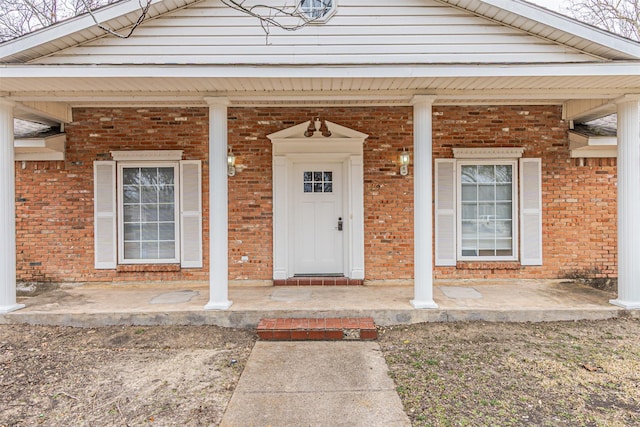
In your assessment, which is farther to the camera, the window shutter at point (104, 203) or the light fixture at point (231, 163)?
the window shutter at point (104, 203)

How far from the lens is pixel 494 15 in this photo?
14.4 ft

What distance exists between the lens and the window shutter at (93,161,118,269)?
6000 mm

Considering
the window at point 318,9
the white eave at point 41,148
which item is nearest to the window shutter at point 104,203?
the white eave at point 41,148

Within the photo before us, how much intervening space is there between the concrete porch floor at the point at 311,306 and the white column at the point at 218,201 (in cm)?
26

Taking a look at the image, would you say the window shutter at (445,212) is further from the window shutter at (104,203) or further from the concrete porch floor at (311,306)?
the window shutter at (104,203)

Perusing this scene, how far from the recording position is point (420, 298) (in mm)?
4773

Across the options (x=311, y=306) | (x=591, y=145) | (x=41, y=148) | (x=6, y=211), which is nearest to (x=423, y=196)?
(x=311, y=306)

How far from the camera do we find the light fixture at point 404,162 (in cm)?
595

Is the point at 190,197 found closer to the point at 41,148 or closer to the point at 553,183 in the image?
the point at 41,148

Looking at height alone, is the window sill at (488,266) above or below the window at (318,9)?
below

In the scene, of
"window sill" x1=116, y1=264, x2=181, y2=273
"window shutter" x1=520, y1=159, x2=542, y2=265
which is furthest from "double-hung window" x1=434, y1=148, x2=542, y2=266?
"window sill" x1=116, y1=264, x2=181, y2=273

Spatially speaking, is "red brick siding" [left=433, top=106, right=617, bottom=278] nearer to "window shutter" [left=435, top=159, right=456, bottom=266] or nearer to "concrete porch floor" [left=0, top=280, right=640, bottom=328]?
"window shutter" [left=435, top=159, right=456, bottom=266]

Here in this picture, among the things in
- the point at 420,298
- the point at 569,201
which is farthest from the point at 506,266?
the point at 420,298

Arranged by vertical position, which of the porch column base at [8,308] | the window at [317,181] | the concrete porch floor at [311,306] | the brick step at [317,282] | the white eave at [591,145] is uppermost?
the white eave at [591,145]
